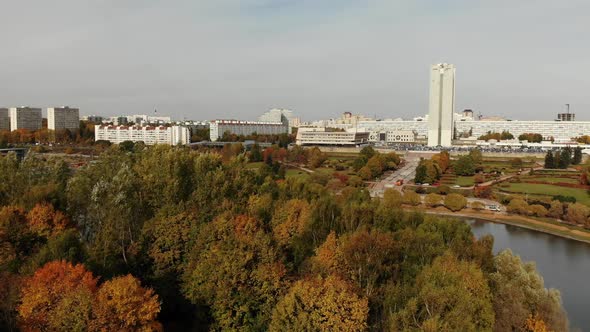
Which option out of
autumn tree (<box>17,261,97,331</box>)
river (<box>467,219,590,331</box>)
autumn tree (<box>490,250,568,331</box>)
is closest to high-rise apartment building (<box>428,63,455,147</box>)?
river (<box>467,219,590,331</box>)

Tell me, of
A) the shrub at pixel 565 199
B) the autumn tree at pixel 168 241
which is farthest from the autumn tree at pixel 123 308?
the shrub at pixel 565 199

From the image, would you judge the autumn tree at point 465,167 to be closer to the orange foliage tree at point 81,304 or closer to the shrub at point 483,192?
the shrub at point 483,192

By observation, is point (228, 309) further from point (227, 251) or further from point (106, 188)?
point (106, 188)

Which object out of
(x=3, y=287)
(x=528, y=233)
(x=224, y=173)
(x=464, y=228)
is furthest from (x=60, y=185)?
(x=528, y=233)

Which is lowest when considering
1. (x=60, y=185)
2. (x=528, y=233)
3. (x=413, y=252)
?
(x=528, y=233)

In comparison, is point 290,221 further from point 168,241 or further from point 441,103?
point 441,103

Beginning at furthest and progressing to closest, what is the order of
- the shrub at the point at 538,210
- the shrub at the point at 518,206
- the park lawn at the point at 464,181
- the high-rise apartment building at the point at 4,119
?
the high-rise apartment building at the point at 4,119 < the park lawn at the point at 464,181 < the shrub at the point at 518,206 < the shrub at the point at 538,210
